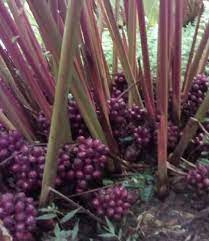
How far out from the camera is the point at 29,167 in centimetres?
70

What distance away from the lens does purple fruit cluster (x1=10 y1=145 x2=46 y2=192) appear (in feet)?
2.29

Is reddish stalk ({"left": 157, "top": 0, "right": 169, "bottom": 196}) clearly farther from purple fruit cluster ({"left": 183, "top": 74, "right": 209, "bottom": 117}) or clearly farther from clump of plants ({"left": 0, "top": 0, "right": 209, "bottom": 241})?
purple fruit cluster ({"left": 183, "top": 74, "right": 209, "bottom": 117})

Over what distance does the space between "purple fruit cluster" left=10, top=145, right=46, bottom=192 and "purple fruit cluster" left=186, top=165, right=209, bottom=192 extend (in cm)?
23

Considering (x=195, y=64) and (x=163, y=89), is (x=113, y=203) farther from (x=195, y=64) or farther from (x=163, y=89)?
(x=195, y=64)

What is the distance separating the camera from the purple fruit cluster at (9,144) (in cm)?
74

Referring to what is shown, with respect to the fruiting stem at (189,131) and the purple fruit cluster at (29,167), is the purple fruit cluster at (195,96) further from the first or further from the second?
the purple fruit cluster at (29,167)

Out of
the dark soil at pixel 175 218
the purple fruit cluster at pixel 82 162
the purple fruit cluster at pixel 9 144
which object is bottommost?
the dark soil at pixel 175 218

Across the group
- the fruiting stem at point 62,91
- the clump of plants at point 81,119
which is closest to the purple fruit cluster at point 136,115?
the clump of plants at point 81,119

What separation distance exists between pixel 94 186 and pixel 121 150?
4.1 inches

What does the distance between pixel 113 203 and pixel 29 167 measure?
5.2 inches

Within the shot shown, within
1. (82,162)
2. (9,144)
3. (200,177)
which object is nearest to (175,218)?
(200,177)

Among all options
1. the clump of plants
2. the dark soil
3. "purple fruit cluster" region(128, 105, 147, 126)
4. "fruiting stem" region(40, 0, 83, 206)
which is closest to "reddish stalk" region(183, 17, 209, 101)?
the clump of plants

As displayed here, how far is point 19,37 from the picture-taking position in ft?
2.38

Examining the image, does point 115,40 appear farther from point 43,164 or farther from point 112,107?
point 43,164
